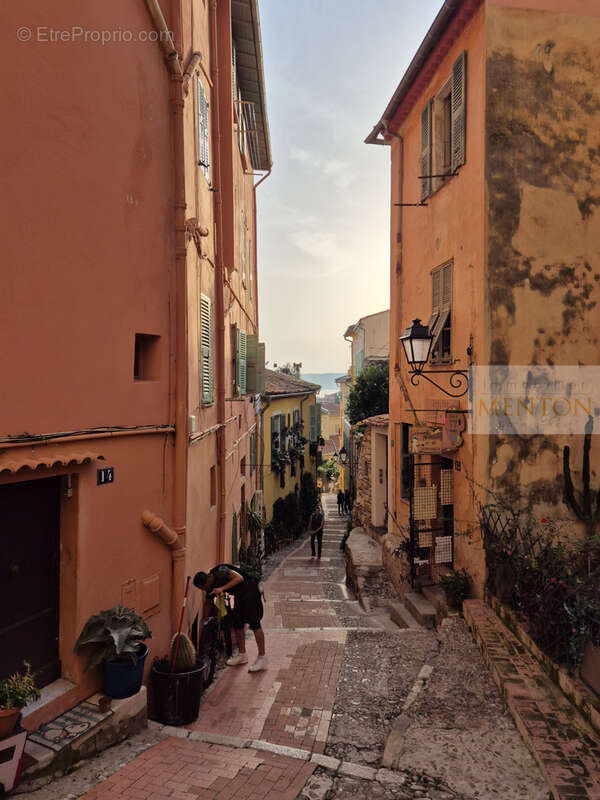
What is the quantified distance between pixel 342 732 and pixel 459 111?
950 cm

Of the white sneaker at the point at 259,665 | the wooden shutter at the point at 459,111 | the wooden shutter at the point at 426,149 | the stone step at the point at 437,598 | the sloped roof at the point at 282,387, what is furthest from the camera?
the sloped roof at the point at 282,387

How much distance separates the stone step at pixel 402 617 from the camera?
30.7 ft

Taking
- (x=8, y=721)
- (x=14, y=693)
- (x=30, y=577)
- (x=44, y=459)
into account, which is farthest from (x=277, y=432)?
(x=8, y=721)

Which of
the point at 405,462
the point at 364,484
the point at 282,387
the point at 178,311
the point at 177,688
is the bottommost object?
the point at 364,484

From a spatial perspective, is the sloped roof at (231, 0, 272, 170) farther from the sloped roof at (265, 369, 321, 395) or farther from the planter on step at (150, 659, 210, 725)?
the planter on step at (150, 659, 210, 725)

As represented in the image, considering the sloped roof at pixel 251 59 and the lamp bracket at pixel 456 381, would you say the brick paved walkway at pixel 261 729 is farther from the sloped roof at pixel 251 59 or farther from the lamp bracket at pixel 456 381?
the sloped roof at pixel 251 59

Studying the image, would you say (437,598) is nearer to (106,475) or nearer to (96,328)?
(106,475)

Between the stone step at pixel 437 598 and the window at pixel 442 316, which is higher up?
the window at pixel 442 316

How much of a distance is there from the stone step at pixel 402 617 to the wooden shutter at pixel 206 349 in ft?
16.3

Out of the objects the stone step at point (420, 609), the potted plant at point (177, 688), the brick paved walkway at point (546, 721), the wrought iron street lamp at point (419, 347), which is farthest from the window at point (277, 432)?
the potted plant at point (177, 688)

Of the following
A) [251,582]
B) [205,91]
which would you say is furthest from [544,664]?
Answer: [205,91]

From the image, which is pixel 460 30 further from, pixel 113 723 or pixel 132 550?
pixel 113 723

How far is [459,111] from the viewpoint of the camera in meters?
9.62

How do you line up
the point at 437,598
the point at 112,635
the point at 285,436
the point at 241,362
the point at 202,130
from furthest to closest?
the point at 285,436 < the point at 241,362 < the point at 437,598 < the point at 202,130 < the point at 112,635
